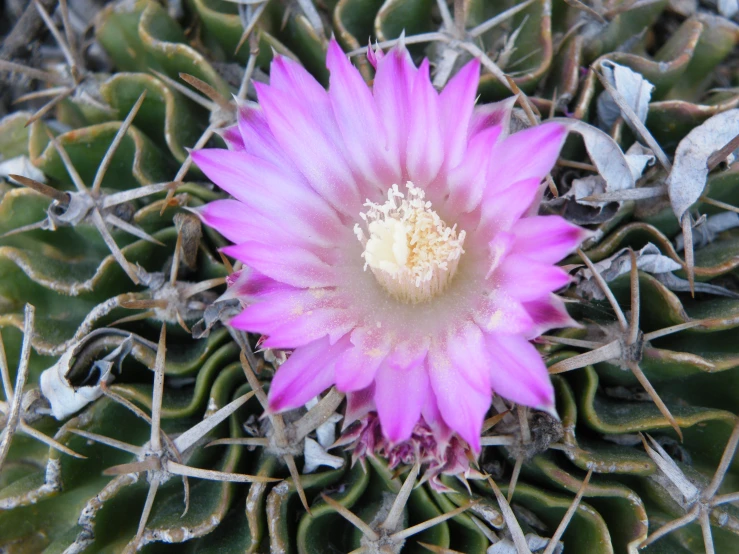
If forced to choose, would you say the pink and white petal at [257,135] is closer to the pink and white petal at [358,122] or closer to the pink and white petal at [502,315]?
the pink and white petal at [358,122]

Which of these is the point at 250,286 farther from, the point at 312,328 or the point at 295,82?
the point at 295,82

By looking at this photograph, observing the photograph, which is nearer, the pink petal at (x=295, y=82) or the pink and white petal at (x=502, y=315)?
the pink and white petal at (x=502, y=315)

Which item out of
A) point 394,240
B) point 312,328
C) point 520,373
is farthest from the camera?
point 394,240

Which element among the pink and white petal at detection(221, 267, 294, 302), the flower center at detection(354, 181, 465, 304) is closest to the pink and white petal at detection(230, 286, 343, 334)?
the pink and white petal at detection(221, 267, 294, 302)

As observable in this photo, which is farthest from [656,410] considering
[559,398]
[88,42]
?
[88,42]

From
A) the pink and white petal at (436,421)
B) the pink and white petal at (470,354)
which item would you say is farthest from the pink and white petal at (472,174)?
the pink and white petal at (436,421)

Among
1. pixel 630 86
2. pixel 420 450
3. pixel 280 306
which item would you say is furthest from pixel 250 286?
pixel 630 86

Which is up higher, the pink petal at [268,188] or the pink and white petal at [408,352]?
the pink petal at [268,188]

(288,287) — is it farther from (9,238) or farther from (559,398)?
(9,238)
